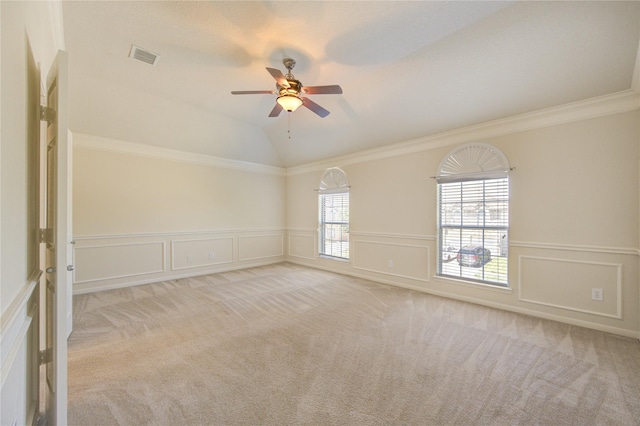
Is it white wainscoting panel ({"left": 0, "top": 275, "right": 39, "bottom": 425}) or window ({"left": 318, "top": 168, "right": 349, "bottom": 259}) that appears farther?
window ({"left": 318, "top": 168, "right": 349, "bottom": 259})

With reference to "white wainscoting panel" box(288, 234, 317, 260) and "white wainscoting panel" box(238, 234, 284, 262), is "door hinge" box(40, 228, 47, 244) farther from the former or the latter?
"white wainscoting panel" box(288, 234, 317, 260)

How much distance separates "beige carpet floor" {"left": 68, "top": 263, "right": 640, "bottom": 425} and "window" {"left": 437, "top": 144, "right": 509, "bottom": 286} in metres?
0.58

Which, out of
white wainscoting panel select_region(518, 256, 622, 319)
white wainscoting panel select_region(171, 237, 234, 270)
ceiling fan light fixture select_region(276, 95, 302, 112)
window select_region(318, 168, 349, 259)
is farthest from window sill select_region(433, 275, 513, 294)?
white wainscoting panel select_region(171, 237, 234, 270)

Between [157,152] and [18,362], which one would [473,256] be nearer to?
[18,362]

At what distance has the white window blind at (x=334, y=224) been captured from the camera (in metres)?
5.77

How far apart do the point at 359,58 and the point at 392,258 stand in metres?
3.26

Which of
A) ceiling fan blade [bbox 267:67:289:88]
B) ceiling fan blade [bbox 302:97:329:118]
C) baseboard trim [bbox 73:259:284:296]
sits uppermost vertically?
ceiling fan blade [bbox 267:67:289:88]

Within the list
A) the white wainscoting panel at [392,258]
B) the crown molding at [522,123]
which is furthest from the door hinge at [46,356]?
the crown molding at [522,123]

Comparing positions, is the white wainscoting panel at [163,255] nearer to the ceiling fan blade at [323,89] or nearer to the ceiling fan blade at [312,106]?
the ceiling fan blade at [312,106]

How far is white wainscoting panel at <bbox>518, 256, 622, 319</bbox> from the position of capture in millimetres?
2932

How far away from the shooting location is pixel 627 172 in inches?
112

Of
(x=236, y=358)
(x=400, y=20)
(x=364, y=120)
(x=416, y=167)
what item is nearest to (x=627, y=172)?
(x=416, y=167)

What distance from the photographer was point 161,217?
506 cm

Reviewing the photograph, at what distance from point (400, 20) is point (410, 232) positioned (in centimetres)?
311
